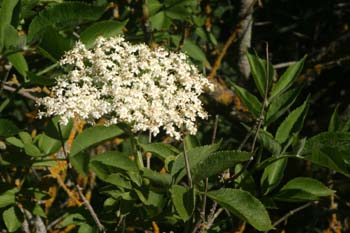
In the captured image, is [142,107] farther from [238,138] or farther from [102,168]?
[238,138]

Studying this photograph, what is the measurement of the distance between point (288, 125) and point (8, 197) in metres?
0.78

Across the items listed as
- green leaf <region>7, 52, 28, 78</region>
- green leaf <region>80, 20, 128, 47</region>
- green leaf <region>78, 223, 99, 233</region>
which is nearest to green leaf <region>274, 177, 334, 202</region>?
green leaf <region>78, 223, 99, 233</region>

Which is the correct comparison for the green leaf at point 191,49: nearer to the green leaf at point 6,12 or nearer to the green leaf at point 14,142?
the green leaf at point 14,142

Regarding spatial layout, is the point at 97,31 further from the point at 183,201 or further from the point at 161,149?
the point at 183,201

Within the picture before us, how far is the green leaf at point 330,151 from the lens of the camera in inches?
51.1

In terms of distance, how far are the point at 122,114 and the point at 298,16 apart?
8.12 ft

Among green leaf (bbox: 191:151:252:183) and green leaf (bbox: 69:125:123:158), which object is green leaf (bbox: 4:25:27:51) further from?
green leaf (bbox: 191:151:252:183)

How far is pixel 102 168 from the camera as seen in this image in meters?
1.38

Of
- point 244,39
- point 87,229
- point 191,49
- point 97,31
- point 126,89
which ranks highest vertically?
point 97,31

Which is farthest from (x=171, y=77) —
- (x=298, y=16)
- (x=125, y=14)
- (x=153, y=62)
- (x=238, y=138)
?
(x=298, y=16)

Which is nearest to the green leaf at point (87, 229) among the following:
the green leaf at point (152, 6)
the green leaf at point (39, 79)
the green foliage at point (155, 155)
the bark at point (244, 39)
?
the green foliage at point (155, 155)

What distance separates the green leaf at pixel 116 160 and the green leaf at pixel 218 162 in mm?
174

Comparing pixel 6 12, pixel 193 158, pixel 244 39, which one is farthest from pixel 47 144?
pixel 244 39

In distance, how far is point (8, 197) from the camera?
1699 mm
